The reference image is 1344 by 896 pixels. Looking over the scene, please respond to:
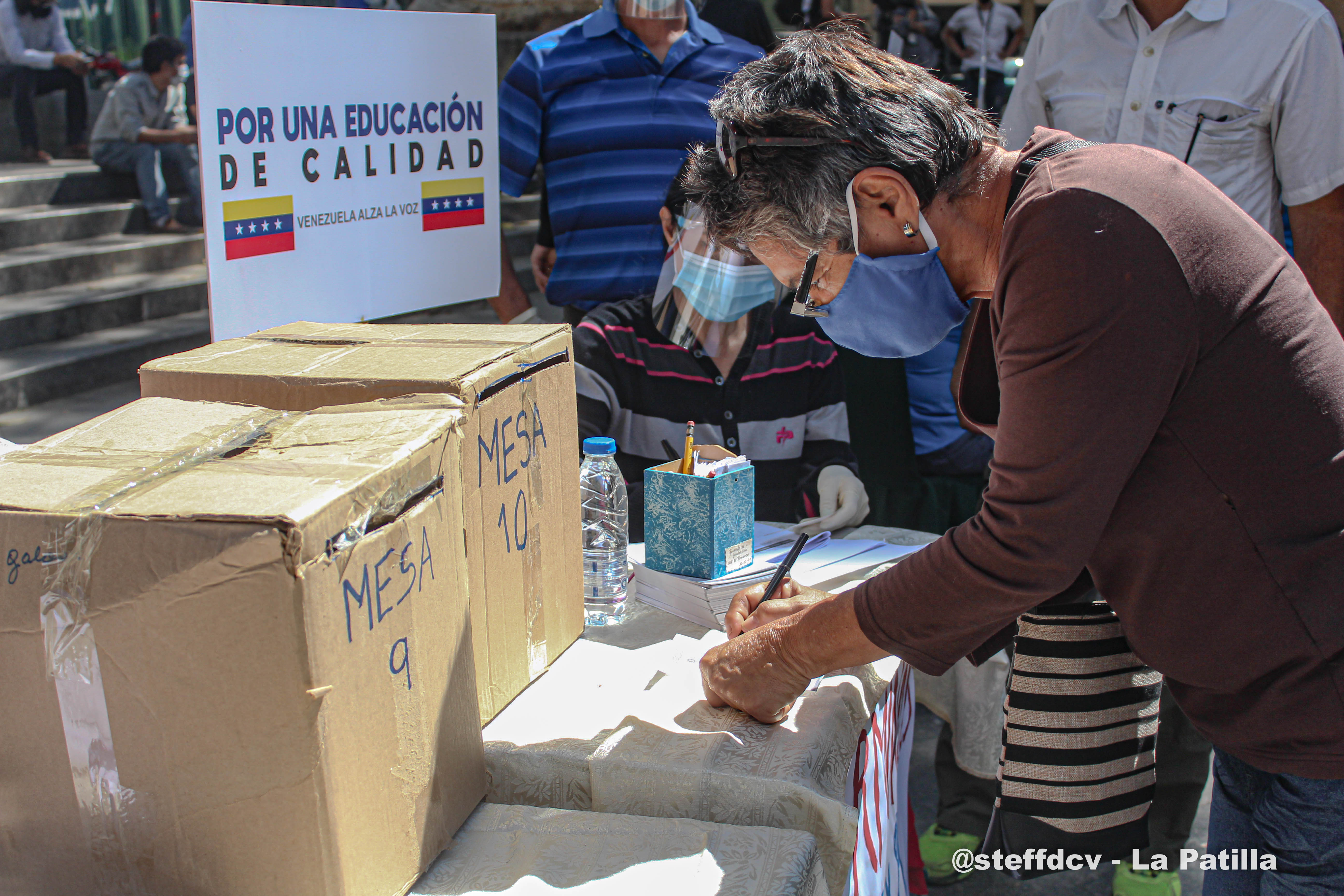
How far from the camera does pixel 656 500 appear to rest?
1.59 m

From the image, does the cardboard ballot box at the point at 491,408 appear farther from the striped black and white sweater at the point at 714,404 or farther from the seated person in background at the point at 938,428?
A: the seated person in background at the point at 938,428

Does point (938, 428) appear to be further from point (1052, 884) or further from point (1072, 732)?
point (1072, 732)

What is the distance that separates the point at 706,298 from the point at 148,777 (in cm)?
167

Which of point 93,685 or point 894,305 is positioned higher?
point 894,305

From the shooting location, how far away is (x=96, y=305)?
576cm

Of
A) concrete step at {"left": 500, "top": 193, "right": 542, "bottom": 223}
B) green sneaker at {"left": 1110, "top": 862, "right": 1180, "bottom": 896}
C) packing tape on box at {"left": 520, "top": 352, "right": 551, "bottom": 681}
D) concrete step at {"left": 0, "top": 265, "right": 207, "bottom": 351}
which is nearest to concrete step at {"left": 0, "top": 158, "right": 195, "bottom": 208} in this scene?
concrete step at {"left": 0, "top": 265, "right": 207, "bottom": 351}

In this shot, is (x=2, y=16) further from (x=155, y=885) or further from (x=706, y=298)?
(x=155, y=885)

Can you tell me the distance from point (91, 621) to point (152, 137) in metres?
7.19

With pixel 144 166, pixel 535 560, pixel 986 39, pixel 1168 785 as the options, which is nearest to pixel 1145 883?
pixel 1168 785

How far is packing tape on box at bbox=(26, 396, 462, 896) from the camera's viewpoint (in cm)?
83

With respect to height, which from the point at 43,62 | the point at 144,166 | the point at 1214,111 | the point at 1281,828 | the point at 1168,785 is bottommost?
the point at 1168,785

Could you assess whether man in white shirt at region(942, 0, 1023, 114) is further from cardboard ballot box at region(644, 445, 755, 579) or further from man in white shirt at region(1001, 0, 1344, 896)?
cardboard ballot box at region(644, 445, 755, 579)

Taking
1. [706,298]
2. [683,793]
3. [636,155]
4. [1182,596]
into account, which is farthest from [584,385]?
[1182,596]

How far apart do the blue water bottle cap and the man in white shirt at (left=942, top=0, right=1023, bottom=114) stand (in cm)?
926
